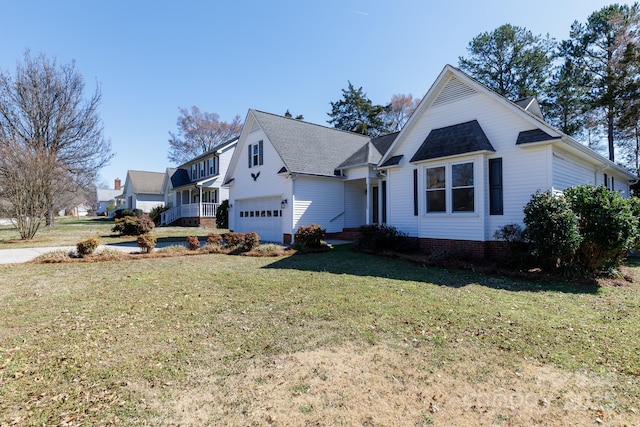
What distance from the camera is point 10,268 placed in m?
9.45

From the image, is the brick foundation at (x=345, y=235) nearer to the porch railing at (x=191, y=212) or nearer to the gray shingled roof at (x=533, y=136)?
the gray shingled roof at (x=533, y=136)

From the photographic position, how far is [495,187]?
10.6m

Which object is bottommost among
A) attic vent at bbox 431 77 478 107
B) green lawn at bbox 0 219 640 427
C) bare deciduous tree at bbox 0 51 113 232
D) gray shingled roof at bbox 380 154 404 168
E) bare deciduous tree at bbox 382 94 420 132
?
green lawn at bbox 0 219 640 427

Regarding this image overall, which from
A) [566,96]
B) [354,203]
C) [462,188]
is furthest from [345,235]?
[566,96]

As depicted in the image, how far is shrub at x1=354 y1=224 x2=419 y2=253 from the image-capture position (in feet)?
40.5

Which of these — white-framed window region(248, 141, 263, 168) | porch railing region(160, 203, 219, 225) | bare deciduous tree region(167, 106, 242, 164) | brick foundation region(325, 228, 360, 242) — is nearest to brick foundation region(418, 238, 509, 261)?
brick foundation region(325, 228, 360, 242)

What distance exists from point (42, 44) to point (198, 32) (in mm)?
20224

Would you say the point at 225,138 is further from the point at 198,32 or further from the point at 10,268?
the point at 10,268

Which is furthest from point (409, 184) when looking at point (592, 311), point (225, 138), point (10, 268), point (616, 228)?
point (225, 138)

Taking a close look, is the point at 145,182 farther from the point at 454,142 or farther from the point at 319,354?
the point at 319,354

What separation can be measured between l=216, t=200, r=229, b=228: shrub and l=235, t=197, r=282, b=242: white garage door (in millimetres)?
5849

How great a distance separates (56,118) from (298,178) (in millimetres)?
24463

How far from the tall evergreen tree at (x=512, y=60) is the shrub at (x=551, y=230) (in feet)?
82.8

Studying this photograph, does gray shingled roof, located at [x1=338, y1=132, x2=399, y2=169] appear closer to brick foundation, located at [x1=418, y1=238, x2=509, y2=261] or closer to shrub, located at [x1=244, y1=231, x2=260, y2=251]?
brick foundation, located at [x1=418, y1=238, x2=509, y2=261]
